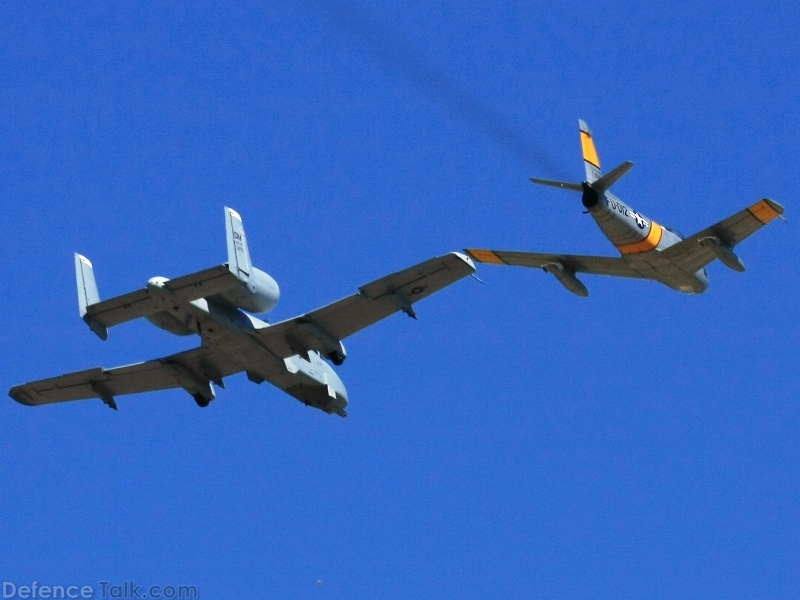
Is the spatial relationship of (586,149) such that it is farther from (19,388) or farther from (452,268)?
(19,388)

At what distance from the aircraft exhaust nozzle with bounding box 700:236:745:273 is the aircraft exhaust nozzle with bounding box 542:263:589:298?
4805 mm

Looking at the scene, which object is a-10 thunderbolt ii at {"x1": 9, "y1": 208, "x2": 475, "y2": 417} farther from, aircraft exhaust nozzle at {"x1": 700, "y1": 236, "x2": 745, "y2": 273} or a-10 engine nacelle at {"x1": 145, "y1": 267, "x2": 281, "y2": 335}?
aircraft exhaust nozzle at {"x1": 700, "y1": 236, "x2": 745, "y2": 273}

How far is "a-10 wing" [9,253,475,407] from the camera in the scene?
38.0 metres

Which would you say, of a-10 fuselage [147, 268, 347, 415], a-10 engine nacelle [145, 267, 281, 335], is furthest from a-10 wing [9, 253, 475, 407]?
a-10 engine nacelle [145, 267, 281, 335]

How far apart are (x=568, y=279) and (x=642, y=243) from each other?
3.61 metres

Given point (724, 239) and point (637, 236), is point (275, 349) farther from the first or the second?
point (724, 239)

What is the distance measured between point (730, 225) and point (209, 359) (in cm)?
1767

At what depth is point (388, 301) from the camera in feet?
131

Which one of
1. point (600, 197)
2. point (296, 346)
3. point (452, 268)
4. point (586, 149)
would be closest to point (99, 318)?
point (296, 346)

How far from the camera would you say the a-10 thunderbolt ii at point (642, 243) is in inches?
1754

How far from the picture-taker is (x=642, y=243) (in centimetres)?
4594

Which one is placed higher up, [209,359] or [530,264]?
[530,264]

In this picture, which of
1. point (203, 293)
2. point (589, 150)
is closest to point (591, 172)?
point (589, 150)

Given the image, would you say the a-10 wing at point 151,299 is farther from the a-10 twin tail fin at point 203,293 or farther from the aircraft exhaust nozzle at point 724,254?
the aircraft exhaust nozzle at point 724,254
